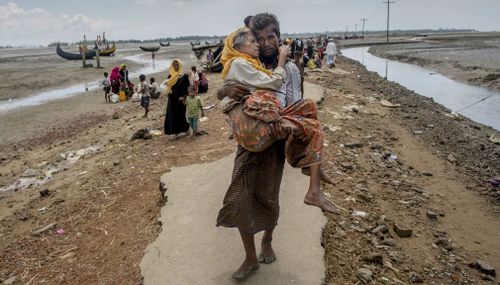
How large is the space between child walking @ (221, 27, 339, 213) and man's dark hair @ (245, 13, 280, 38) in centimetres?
7

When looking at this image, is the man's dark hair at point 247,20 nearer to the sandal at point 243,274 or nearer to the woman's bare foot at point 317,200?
the woman's bare foot at point 317,200

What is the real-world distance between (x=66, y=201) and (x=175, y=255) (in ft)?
10.2

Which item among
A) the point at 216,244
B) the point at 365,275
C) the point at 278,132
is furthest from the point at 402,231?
the point at 278,132

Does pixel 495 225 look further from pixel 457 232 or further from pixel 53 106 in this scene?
pixel 53 106

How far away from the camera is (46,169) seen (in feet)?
23.7

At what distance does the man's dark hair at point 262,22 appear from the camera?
Answer: 7.06 feet

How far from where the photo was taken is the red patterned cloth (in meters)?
2.02

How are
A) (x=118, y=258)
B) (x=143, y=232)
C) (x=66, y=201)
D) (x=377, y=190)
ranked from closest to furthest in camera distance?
(x=118, y=258) → (x=143, y=232) → (x=377, y=190) → (x=66, y=201)

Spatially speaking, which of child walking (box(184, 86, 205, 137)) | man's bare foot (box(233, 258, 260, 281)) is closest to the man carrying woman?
man's bare foot (box(233, 258, 260, 281))

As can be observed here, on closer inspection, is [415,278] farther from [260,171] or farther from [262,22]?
[262,22]

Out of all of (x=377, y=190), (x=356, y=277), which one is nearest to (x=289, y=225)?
(x=356, y=277)

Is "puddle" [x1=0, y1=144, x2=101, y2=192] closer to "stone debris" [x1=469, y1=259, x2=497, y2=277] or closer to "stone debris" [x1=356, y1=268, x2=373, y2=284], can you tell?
"stone debris" [x1=356, y1=268, x2=373, y2=284]

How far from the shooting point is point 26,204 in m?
5.65

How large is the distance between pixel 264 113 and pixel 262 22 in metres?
0.53
